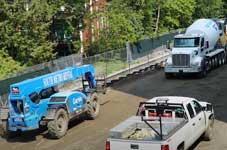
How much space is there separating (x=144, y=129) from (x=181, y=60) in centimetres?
2040

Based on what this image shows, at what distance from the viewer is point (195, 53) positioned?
34.3 meters

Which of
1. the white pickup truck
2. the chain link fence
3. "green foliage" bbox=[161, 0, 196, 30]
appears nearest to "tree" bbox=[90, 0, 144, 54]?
the chain link fence

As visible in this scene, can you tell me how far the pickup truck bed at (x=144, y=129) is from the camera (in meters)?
14.0

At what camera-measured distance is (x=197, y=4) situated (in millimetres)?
67000

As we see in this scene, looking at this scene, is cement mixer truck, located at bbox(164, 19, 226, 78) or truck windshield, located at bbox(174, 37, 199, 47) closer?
cement mixer truck, located at bbox(164, 19, 226, 78)

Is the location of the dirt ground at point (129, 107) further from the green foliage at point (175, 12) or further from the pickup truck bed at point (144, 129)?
the green foliage at point (175, 12)

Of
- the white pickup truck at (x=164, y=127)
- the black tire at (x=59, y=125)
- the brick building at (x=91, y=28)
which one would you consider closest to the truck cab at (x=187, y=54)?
the brick building at (x=91, y=28)

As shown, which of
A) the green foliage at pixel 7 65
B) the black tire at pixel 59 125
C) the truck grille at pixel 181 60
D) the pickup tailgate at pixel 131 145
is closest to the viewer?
the pickup tailgate at pixel 131 145

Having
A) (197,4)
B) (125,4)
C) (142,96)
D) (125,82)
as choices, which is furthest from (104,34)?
(197,4)

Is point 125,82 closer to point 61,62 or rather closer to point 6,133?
point 61,62

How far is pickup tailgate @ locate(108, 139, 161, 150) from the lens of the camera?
44.4 feet

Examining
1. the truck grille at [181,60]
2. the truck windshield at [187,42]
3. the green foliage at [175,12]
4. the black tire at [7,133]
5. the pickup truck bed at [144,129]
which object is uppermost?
the green foliage at [175,12]

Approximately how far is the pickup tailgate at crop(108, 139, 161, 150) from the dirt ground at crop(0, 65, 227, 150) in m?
3.97

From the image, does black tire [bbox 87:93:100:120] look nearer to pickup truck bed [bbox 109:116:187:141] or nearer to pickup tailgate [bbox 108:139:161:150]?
pickup truck bed [bbox 109:116:187:141]
